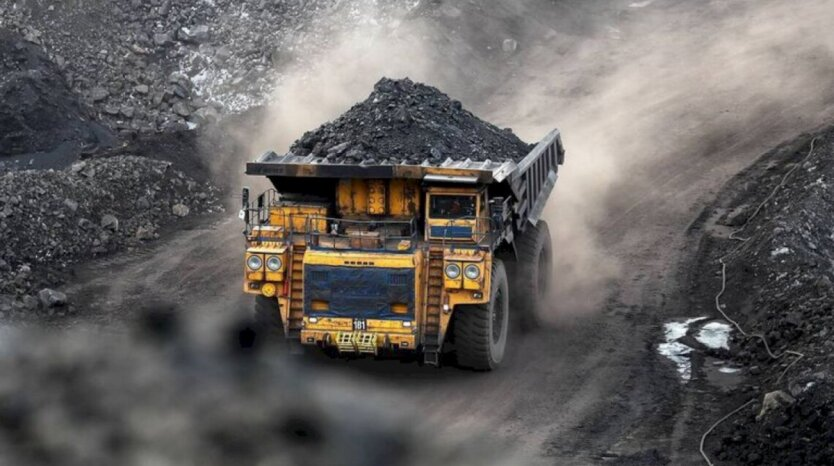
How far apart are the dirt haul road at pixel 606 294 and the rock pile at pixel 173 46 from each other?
4634mm

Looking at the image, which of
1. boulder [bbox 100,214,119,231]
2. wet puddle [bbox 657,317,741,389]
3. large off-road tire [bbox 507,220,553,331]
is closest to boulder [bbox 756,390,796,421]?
wet puddle [bbox 657,317,741,389]

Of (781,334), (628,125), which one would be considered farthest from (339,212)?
(628,125)

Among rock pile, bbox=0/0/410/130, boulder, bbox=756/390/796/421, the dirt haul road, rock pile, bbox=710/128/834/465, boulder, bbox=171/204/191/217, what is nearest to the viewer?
rock pile, bbox=710/128/834/465

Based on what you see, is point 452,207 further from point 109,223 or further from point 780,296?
point 109,223

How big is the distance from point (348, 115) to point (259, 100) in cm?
1066

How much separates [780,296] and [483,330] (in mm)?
4542

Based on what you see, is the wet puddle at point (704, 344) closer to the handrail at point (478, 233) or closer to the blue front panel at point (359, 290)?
the handrail at point (478, 233)

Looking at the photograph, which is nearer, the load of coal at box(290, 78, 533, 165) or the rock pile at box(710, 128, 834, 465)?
the rock pile at box(710, 128, 834, 465)

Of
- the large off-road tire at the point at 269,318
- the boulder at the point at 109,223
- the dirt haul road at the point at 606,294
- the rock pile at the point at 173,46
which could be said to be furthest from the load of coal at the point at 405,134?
the rock pile at the point at 173,46

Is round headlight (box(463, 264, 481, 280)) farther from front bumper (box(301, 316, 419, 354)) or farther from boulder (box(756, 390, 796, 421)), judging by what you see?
boulder (box(756, 390, 796, 421))

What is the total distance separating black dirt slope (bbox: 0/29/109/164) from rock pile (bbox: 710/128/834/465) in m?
12.0

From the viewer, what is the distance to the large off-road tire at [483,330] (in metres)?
16.6

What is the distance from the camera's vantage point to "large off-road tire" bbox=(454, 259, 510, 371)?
655 inches

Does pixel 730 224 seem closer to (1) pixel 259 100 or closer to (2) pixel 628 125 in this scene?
(2) pixel 628 125
